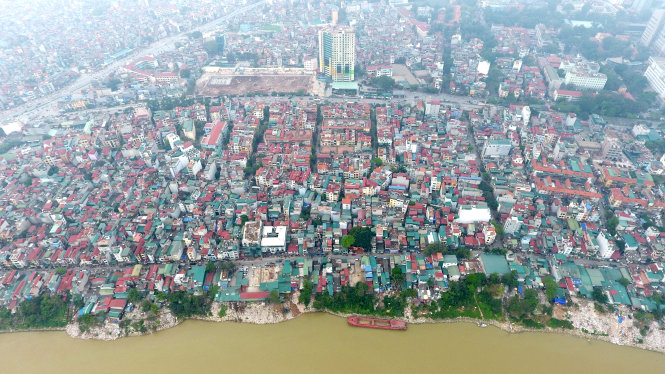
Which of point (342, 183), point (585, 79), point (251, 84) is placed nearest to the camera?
point (342, 183)

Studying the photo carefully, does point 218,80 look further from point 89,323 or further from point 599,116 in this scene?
point 599,116

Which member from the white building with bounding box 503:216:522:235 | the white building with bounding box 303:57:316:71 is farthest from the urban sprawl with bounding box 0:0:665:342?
the white building with bounding box 303:57:316:71

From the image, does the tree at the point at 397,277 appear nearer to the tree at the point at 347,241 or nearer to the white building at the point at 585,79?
the tree at the point at 347,241

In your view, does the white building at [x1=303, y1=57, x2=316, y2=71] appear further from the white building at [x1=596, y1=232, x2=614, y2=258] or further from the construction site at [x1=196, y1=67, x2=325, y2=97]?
the white building at [x1=596, y1=232, x2=614, y2=258]

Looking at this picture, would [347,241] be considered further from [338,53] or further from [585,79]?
[585,79]

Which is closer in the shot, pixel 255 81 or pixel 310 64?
pixel 255 81

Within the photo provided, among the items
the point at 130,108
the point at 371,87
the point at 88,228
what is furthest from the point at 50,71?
the point at 371,87

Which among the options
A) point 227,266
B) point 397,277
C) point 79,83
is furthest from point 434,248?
point 79,83
